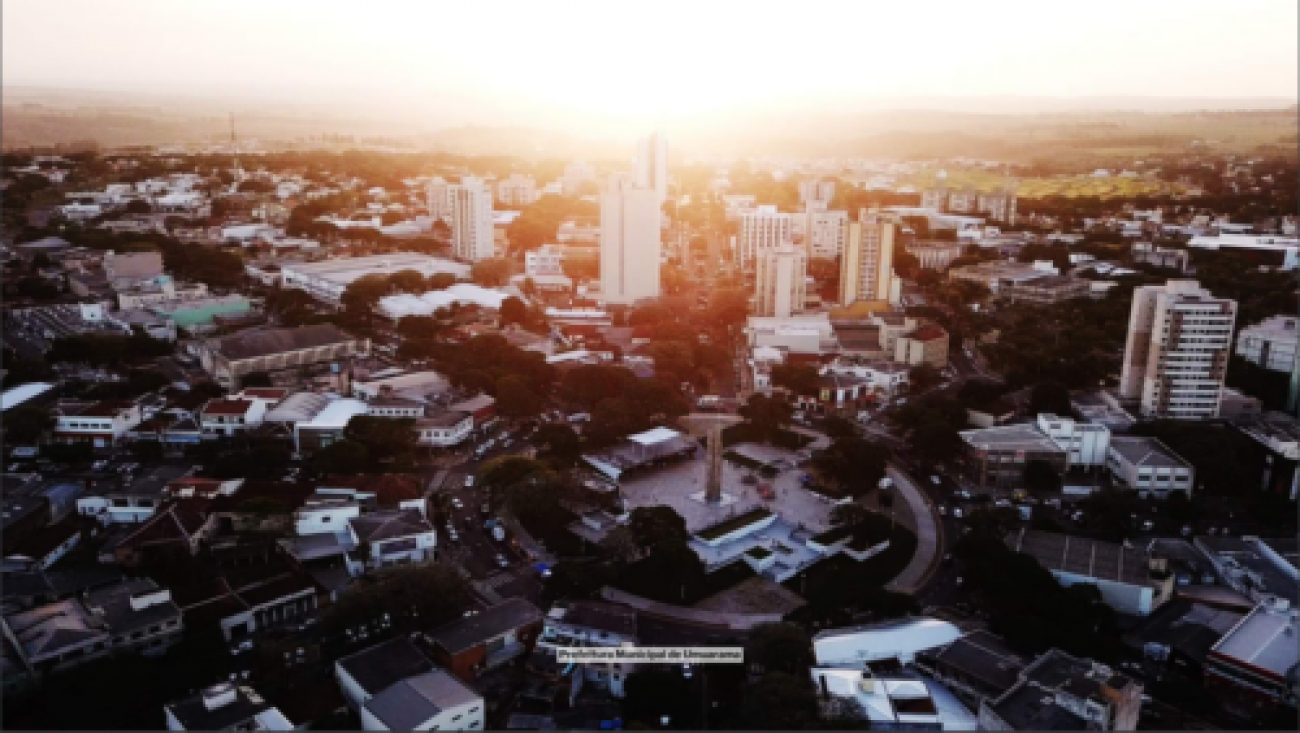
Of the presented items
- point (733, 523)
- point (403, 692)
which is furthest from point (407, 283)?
point (403, 692)

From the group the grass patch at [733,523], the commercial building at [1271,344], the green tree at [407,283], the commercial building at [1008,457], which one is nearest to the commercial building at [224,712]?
the grass patch at [733,523]

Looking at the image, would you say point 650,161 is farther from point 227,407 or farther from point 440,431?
point 227,407

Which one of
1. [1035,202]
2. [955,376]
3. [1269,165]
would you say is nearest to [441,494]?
[955,376]

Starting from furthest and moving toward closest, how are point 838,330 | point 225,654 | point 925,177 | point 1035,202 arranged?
1. point 925,177
2. point 1035,202
3. point 838,330
4. point 225,654

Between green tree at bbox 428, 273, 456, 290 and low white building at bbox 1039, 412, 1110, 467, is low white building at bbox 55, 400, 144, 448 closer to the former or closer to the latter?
green tree at bbox 428, 273, 456, 290

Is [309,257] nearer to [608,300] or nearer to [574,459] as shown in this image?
[608,300]

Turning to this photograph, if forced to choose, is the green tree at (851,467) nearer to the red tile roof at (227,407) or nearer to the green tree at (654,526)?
the green tree at (654,526)

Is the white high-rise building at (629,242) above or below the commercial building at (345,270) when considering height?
above
